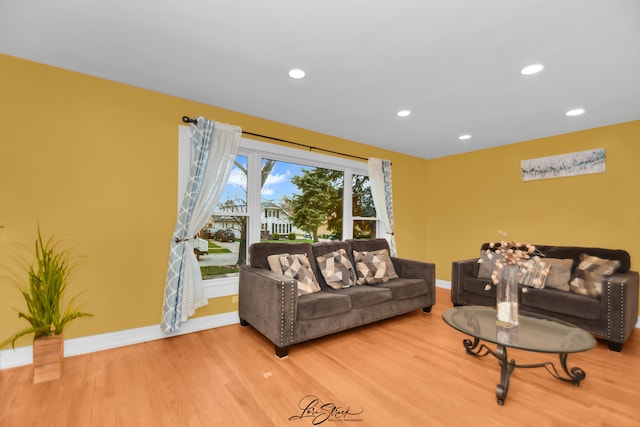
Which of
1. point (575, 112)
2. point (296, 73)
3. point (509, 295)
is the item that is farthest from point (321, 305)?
point (575, 112)

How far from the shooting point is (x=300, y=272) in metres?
3.04

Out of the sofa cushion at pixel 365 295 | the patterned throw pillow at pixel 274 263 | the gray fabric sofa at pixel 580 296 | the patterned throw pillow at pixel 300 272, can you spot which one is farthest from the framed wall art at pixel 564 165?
the patterned throw pillow at pixel 274 263

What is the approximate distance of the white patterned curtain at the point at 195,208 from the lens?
279 cm

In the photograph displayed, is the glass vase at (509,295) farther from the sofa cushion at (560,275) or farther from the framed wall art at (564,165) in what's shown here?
the framed wall art at (564,165)

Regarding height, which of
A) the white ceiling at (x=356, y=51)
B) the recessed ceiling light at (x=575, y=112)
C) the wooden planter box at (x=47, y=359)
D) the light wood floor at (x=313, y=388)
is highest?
the white ceiling at (x=356, y=51)

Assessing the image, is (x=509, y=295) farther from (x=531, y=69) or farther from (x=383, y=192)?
(x=383, y=192)

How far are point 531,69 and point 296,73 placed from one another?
1954mm

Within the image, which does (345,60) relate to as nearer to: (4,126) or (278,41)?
(278,41)

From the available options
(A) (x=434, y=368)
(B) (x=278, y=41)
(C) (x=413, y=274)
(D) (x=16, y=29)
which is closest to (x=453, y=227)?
(C) (x=413, y=274)

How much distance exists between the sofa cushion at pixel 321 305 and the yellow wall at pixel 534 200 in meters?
3.14

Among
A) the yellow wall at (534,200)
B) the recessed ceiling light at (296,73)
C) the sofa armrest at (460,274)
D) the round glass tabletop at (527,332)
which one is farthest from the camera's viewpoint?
the sofa armrest at (460,274)

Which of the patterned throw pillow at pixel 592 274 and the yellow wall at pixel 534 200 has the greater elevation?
the yellow wall at pixel 534 200

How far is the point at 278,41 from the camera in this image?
202 centimetres
